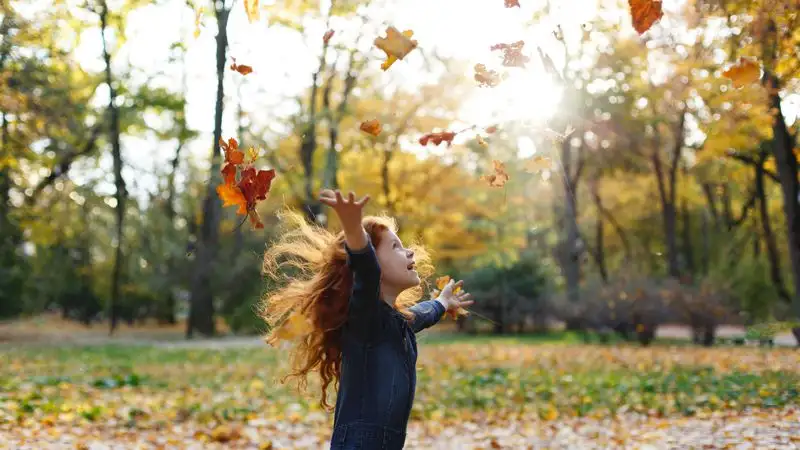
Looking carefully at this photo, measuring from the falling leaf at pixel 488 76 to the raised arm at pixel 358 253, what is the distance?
139 centimetres

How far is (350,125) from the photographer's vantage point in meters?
21.7

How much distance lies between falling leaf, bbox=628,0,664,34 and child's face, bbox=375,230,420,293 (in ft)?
4.22

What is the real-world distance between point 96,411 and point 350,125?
15.6 meters

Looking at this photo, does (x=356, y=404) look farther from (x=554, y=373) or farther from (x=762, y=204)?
(x=762, y=204)

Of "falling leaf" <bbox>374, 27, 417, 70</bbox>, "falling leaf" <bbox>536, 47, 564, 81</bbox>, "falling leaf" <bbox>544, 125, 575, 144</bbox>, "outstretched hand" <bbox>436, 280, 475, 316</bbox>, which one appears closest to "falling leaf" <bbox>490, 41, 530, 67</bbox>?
"falling leaf" <bbox>536, 47, 564, 81</bbox>

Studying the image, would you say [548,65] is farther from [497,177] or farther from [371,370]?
[371,370]

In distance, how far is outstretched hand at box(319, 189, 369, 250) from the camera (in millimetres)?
2615

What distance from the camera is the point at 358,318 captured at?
121 inches

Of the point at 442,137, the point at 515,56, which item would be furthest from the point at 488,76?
the point at 442,137

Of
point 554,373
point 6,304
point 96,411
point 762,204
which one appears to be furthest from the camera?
point 6,304

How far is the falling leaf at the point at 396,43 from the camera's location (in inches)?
128

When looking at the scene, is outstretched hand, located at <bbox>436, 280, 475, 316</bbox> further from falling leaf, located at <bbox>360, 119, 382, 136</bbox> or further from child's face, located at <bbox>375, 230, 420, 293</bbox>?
falling leaf, located at <bbox>360, 119, 382, 136</bbox>

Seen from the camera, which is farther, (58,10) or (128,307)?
(128,307)

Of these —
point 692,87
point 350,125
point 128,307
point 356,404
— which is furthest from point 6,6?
point 128,307
